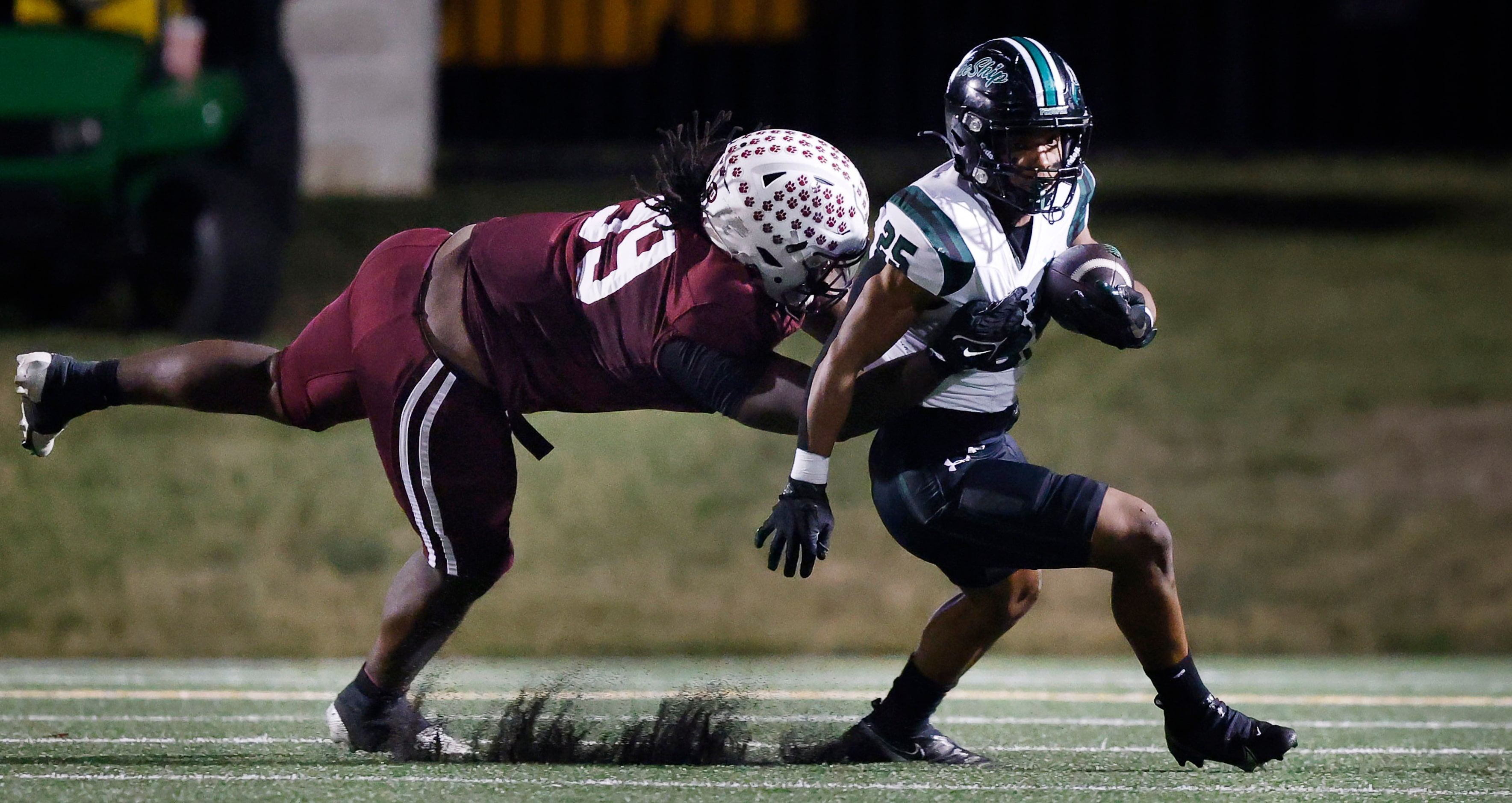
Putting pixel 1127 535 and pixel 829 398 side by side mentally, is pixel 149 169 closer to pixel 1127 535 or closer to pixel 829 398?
pixel 829 398

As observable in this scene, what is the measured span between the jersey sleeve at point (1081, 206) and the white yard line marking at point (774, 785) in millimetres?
1182

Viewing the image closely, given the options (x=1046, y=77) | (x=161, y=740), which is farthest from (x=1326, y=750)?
(x=161, y=740)

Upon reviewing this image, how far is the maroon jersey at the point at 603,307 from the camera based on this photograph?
462cm

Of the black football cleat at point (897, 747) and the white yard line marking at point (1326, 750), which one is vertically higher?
the black football cleat at point (897, 747)

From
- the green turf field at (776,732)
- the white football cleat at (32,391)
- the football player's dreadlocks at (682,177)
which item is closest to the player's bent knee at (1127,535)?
the green turf field at (776,732)

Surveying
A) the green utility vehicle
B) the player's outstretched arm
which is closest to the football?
the player's outstretched arm

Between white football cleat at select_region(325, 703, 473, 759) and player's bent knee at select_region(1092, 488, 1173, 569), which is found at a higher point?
player's bent knee at select_region(1092, 488, 1173, 569)

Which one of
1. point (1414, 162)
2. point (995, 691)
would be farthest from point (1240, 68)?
point (995, 691)

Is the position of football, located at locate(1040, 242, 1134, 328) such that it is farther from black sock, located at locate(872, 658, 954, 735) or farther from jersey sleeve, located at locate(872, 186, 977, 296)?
black sock, located at locate(872, 658, 954, 735)

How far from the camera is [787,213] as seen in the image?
15.2ft

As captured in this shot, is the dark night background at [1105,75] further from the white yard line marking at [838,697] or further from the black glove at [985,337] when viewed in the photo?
the black glove at [985,337]

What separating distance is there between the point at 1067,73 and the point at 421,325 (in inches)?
60.6

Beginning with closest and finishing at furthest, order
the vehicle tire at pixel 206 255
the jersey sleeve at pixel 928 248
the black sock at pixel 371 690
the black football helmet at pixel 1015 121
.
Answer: the jersey sleeve at pixel 928 248 < the black football helmet at pixel 1015 121 < the black sock at pixel 371 690 < the vehicle tire at pixel 206 255

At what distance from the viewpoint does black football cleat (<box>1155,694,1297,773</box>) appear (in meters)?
4.63
